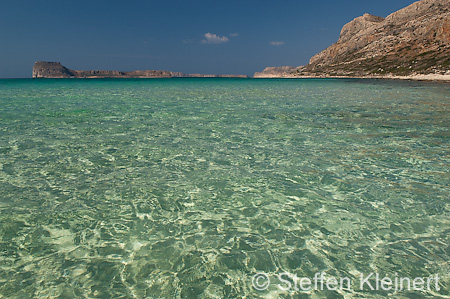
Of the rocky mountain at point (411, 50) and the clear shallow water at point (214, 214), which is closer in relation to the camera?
the clear shallow water at point (214, 214)

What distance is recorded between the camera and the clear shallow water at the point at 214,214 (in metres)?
5.01

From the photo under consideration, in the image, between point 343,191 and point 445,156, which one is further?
point 445,156

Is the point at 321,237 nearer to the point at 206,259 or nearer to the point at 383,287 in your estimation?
the point at 383,287

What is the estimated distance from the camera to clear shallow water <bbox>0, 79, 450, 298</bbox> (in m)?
5.01

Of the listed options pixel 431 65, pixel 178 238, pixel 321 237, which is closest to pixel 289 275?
pixel 321 237

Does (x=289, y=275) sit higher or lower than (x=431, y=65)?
lower

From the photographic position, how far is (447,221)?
21.9 feet

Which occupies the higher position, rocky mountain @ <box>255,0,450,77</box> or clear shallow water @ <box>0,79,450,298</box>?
rocky mountain @ <box>255,0,450,77</box>

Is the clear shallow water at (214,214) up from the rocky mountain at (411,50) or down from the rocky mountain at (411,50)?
down

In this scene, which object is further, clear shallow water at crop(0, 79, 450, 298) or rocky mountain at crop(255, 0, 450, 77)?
rocky mountain at crop(255, 0, 450, 77)

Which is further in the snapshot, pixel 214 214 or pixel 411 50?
pixel 411 50

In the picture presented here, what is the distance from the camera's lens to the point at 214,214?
23.5 feet

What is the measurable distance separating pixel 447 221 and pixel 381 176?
2852 mm

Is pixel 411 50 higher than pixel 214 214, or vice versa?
pixel 411 50
